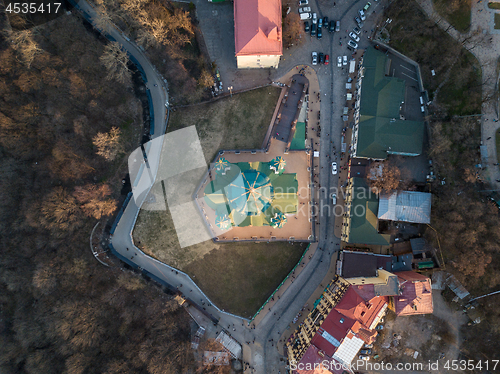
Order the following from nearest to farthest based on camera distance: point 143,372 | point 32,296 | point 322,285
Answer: point 143,372 → point 32,296 → point 322,285

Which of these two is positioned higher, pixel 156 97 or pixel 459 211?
pixel 156 97

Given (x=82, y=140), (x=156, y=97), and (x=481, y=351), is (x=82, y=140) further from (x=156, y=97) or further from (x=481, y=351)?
(x=481, y=351)

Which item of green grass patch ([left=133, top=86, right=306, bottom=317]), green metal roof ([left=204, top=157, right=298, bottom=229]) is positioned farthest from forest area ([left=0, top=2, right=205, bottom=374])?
green metal roof ([left=204, top=157, right=298, bottom=229])

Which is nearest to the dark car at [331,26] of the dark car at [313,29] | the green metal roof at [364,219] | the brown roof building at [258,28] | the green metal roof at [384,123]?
the dark car at [313,29]

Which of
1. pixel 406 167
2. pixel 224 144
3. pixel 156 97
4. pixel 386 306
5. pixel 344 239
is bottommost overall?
pixel 386 306

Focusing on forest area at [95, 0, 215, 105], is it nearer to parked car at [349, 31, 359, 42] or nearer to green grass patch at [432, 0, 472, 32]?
parked car at [349, 31, 359, 42]

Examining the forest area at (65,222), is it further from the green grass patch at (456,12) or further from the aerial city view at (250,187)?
the green grass patch at (456,12)

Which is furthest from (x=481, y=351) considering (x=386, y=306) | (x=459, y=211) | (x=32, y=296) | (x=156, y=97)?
(x=32, y=296)
